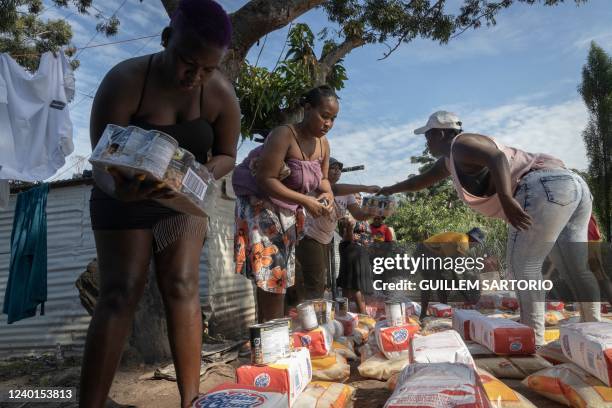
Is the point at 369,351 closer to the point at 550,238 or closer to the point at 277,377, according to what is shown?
the point at 277,377

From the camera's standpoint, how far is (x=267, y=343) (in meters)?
1.85

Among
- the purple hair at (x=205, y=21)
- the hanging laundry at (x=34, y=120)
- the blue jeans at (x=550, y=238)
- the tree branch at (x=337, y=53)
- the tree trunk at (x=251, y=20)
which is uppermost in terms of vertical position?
the tree branch at (x=337, y=53)

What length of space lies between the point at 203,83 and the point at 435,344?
1.39m

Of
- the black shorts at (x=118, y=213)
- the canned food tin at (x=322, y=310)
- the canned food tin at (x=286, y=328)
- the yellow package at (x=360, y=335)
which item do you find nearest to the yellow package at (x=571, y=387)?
the canned food tin at (x=286, y=328)

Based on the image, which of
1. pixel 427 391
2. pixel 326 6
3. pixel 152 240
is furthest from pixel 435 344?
pixel 326 6

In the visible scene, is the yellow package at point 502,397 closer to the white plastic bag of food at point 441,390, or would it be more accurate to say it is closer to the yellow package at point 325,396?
the white plastic bag of food at point 441,390

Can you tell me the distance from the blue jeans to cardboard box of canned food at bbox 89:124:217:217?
6.39ft

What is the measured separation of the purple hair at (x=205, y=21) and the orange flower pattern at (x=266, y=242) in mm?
1226

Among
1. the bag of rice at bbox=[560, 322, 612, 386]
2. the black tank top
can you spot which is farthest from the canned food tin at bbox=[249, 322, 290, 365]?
the bag of rice at bbox=[560, 322, 612, 386]

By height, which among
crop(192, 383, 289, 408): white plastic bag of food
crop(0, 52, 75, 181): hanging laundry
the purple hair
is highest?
crop(0, 52, 75, 181): hanging laundry

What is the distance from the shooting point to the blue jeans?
2.46 meters

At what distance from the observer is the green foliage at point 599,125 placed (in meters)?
25.9

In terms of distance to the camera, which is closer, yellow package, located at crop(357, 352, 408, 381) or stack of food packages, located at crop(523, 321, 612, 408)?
stack of food packages, located at crop(523, 321, 612, 408)

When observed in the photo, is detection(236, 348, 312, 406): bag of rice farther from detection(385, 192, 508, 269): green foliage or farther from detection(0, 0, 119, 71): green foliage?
detection(385, 192, 508, 269): green foliage
